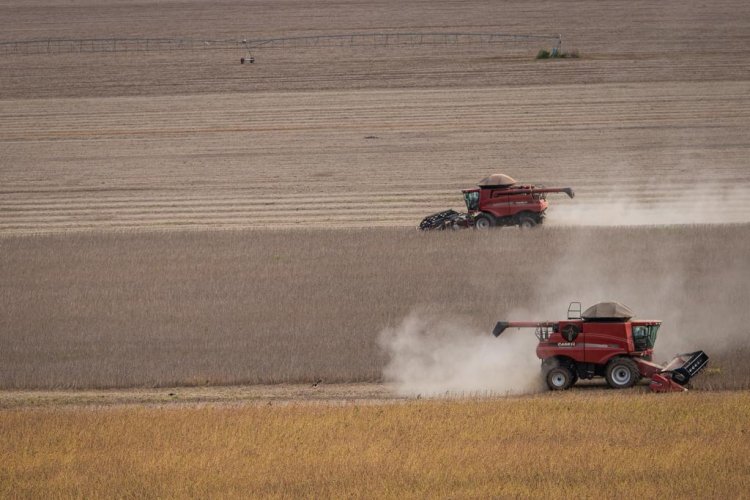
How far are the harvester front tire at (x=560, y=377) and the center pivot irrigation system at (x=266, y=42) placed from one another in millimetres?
53621

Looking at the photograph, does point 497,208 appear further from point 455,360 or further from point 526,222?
point 455,360

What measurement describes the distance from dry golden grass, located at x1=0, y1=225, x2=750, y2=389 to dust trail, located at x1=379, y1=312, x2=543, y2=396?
425 millimetres

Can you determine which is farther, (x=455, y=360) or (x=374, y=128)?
(x=374, y=128)

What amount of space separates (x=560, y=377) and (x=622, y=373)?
958 mm

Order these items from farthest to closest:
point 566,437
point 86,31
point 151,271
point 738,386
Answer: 1. point 86,31
2. point 151,271
3. point 738,386
4. point 566,437

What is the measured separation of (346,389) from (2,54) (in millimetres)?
61921

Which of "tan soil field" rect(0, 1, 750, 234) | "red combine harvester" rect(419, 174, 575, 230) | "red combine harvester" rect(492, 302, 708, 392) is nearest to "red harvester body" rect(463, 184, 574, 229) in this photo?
"red combine harvester" rect(419, 174, 575, 230)

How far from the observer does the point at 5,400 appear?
19.8m

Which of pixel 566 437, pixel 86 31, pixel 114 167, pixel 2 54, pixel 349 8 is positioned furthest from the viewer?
pixel 349 8

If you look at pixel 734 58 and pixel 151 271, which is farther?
pixel 734 58

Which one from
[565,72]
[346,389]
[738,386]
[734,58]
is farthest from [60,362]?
[734,58]

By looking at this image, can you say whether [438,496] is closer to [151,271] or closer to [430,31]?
[151,271]

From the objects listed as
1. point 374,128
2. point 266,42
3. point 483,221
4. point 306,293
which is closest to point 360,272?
point 306,293

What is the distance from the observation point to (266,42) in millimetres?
75125
